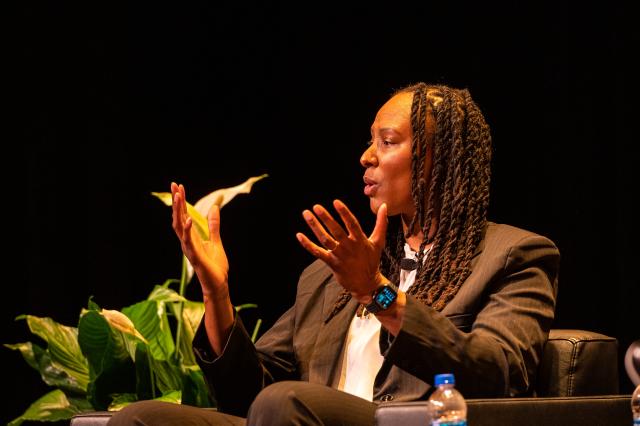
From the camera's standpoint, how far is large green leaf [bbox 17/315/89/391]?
2.94 meters

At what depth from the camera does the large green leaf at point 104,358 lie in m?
2.74

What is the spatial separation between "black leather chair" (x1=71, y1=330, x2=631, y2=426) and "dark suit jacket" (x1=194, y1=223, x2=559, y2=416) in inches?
1.7

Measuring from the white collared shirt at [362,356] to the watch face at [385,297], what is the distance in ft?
1.13

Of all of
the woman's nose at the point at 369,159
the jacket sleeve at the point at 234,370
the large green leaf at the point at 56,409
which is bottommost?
the large green leaf at the point at 56,409

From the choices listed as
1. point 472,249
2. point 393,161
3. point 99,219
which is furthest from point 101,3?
point 472,249

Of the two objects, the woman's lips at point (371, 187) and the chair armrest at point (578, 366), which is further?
the woman's lips at point (371, 187)

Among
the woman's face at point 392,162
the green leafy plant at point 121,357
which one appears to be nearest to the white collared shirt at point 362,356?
the woman's face at point 392,162

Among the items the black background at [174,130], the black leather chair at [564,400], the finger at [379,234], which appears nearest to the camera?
the black leather chair at [564,400]

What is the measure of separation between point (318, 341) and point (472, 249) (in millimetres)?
398

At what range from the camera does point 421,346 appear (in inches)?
71.5

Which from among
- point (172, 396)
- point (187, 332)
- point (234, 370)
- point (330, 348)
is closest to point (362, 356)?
point (330, 348)

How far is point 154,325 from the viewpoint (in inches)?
119

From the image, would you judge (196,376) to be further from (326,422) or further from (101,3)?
(101,3)

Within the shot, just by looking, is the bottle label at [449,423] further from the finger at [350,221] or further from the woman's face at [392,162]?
the woman's face at [392,162]
